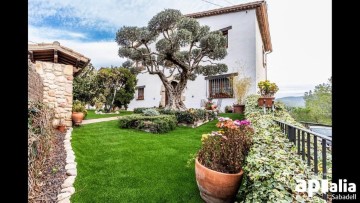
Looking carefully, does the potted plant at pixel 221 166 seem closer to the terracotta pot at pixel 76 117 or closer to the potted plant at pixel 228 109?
the terracotta pot at pixel 76 117

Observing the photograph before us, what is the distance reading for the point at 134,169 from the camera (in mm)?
3586

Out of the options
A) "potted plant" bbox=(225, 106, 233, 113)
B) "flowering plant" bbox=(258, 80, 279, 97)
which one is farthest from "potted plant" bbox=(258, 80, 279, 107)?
"potted plant" bbox=(225, 106, 233, 113)

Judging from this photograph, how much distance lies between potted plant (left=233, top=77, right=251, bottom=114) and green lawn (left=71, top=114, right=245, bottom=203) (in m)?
6.03

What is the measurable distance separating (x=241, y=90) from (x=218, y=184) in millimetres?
9692

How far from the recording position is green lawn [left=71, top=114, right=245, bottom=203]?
8.96 feet

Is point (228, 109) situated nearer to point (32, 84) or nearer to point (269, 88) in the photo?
point (269, 88)

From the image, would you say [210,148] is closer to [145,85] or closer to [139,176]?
[139,176]

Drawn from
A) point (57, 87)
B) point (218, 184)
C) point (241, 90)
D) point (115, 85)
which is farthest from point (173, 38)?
point (115, 85)

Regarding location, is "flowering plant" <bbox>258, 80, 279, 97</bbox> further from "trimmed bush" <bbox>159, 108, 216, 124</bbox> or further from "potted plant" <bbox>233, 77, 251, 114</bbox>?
"potted plant" <bbox>233, 77, 251, 114</bbox>

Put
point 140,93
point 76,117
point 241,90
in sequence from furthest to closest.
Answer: point 140,93 → point 241,90 → point 76,117

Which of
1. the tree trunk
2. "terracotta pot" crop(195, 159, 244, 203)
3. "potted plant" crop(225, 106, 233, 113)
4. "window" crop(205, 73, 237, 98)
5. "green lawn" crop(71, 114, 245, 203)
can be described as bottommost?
"green lawn" crop(71, 114, 245, 203)

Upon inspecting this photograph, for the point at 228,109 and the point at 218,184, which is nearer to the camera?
the point at 218,184
